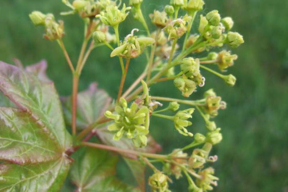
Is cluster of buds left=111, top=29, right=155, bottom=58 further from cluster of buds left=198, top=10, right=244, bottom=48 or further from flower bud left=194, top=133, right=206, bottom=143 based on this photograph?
flower bud left=194, top=133, right=206, bottom=143

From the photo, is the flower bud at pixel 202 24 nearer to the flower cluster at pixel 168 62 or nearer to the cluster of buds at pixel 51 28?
the flower cluster at pixel 168 62

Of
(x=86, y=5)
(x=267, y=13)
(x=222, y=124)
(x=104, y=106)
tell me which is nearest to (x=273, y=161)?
(x=222, y=124)

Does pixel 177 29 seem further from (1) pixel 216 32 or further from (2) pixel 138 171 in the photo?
(2) pixel 138 171

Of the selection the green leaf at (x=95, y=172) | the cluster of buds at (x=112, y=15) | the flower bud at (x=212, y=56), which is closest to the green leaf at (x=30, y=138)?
the green leaf at (x=95, y=172)

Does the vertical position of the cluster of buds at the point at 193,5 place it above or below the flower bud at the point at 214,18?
above

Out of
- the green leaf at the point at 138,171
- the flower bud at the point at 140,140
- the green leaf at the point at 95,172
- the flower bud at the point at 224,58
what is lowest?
the green leaf at the point at 138,171

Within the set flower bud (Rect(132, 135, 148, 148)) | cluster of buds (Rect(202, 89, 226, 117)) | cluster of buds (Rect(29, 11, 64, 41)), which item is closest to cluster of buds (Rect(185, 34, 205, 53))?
cluster of buds (Rect(202, 89, 226, 117))
